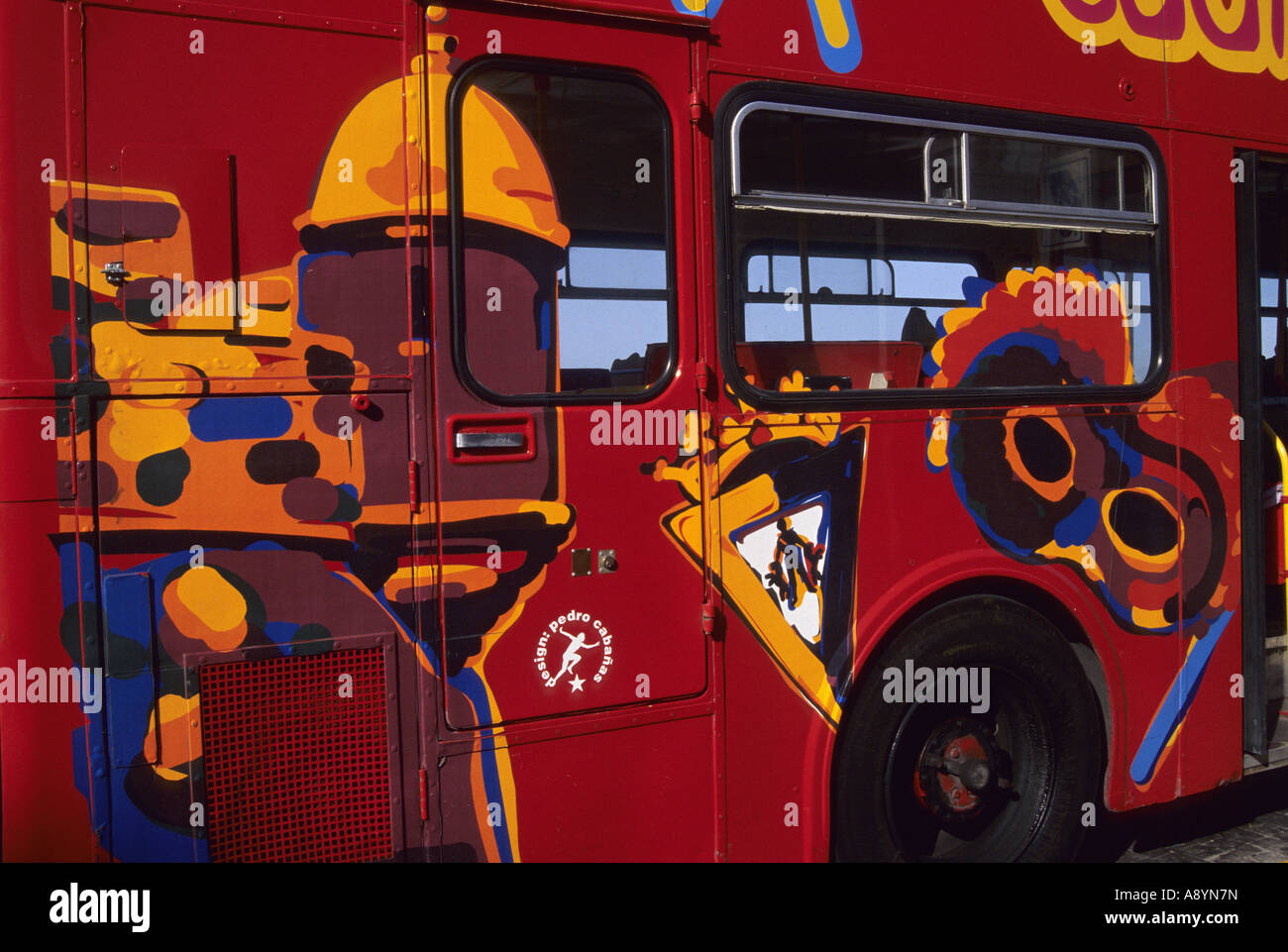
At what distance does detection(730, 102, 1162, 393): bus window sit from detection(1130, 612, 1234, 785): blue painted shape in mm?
1077

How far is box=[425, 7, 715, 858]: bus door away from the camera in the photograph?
9.56 ft

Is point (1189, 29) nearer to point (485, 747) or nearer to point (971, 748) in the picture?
point (971, 748)

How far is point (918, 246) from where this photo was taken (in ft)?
11.7

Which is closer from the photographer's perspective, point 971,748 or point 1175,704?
point 971,748

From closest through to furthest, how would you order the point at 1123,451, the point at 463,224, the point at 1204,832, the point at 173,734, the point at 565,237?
the point at 173,734, the point at 463,224, the point at 565,237, the point at 1123,451, the point at 1204,832

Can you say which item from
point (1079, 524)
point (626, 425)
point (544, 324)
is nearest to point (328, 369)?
point (544, 324)

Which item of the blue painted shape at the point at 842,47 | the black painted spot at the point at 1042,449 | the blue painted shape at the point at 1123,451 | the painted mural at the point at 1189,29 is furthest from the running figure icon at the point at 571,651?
the painted mural at the point at 1189,29

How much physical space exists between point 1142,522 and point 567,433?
232cm

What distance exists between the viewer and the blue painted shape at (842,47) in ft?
11.2

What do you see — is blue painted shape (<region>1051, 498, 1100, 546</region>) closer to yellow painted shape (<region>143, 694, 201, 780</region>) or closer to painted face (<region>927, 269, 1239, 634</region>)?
painted face (<region>927, 269, 1239, 634</region>)

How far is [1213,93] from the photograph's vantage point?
4188mm

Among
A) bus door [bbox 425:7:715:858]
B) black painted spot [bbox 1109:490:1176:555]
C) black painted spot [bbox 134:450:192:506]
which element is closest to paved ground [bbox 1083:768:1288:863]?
black painted spot [bbox 1109:490:1176:555]
